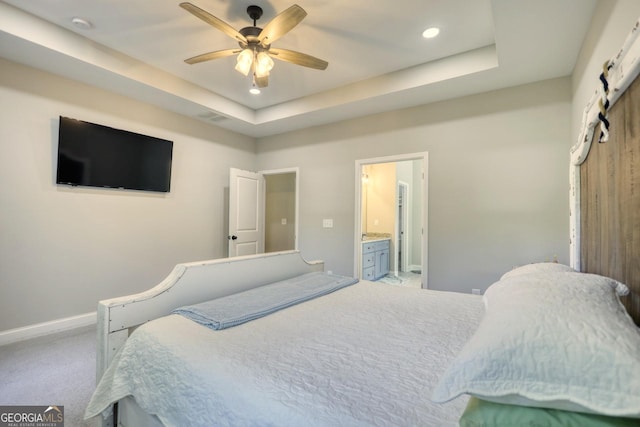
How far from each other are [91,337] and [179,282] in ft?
6.74

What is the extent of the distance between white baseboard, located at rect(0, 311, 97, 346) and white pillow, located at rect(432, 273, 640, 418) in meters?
3.88

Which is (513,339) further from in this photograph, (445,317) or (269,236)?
(269,236)

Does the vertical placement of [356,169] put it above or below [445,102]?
below

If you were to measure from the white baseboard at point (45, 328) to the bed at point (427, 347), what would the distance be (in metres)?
2.28

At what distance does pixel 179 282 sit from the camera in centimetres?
170

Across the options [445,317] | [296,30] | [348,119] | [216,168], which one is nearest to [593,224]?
[445,317]

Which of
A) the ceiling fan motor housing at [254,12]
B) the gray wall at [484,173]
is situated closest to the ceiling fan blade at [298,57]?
the ceiling fan motor housing at [254,12]

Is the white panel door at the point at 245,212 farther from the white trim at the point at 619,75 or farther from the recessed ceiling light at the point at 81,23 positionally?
the white trim at the point at 619,75

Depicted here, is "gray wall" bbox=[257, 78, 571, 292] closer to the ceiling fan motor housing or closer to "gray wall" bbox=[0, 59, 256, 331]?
the ceiling fan motor housing

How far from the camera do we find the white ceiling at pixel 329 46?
227cm

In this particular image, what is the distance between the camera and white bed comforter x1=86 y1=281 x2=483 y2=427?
840 millimetres

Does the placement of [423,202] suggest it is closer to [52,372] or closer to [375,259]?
[375,259]

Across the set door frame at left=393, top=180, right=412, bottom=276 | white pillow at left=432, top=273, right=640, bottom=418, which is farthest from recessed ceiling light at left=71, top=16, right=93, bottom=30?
door frame at left=393, top=180, right=412, bottom=276

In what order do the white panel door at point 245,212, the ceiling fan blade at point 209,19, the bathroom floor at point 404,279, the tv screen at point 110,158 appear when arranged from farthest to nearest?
1. the bathroom floor at point 404,279
2. the white panel door at point 245,212
3. the tv screen at point 110,158
4. the ceiling fan blade at point 209,19
